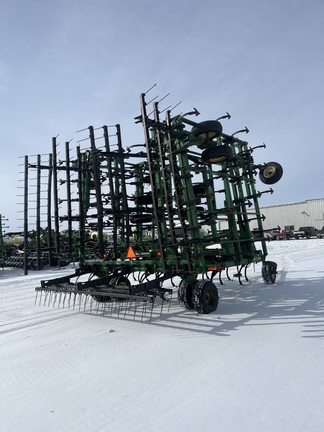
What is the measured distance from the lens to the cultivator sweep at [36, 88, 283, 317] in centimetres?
569

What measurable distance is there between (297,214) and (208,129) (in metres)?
44.3

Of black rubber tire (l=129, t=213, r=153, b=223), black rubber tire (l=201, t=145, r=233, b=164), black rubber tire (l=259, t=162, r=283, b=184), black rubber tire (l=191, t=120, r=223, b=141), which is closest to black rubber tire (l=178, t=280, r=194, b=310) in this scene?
black rubber tire (l=129, t=213, r=153, b=223)

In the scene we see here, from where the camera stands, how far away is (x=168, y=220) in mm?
5848

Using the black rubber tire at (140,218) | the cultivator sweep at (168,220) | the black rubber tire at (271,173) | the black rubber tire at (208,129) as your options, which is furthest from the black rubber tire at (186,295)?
the black rubber tire at (271,173)

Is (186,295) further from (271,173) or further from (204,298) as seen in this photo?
(271,173)

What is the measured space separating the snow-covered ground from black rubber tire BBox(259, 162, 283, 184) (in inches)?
169

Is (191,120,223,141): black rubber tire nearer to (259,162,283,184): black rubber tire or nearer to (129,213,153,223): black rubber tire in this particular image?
(129,213,153,223): black rubber tire

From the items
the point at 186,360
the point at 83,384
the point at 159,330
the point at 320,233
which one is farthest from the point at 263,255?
the point at 320,233

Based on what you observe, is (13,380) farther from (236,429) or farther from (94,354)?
(236,429)

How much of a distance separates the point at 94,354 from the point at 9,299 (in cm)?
533

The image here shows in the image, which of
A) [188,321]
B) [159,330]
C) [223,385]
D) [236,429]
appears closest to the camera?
[236,429]

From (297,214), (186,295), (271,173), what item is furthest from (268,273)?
(297,214)

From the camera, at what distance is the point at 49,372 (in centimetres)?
341

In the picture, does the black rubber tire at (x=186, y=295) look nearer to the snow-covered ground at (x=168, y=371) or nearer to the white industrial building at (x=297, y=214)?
the snow-covered ground at (x=168, y=371)
